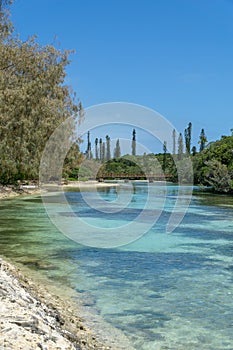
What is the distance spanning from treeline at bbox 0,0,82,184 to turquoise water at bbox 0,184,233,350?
1364 centimetres

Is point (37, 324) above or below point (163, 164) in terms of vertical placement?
below

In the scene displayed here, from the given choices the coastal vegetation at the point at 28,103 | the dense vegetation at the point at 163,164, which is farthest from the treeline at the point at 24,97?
the dense vegetation at the point at 163,164

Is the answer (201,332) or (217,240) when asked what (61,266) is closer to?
(201,332)

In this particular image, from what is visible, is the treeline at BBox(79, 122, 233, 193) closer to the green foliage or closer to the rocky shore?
the green foliage

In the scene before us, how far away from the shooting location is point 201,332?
736cm

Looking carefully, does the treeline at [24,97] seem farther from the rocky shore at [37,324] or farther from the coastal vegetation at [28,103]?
the rocky shore at [37,324]

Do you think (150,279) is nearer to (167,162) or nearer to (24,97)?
(24,97)

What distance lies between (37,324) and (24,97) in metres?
28.0

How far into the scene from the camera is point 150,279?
35.7 ft

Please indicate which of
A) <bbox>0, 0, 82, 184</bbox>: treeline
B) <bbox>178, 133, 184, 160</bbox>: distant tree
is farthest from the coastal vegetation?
<bbox>178, 133, 184, 160</bbox>: distant tree

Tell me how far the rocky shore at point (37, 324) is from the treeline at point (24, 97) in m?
24.6

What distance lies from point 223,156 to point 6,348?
62.8m

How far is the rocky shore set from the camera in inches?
206

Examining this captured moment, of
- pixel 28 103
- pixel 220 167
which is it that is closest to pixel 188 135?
pixel 220 167
